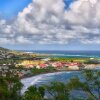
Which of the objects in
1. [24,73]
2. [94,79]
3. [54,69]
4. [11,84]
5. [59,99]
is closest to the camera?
[94,79]

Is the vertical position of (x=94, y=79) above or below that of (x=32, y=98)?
above

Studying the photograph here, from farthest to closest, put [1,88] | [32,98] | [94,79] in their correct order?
[1,88], [32,98], [94,79]

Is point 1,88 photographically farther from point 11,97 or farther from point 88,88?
point 88,88

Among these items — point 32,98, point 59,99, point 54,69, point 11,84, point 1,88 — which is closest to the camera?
point 32,98

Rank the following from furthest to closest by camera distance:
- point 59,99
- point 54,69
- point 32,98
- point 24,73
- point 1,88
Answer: point 54,69 → point 24,73 → point 1,88 → point 59,99 → point 32,98

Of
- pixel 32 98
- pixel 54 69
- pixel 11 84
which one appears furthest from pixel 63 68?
pixel 32 98

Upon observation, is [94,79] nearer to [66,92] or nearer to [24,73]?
[66,92]

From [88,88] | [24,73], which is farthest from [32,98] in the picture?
[24,73]

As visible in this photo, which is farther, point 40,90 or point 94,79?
point 40,90

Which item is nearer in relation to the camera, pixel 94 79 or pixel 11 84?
pixel 94 79
